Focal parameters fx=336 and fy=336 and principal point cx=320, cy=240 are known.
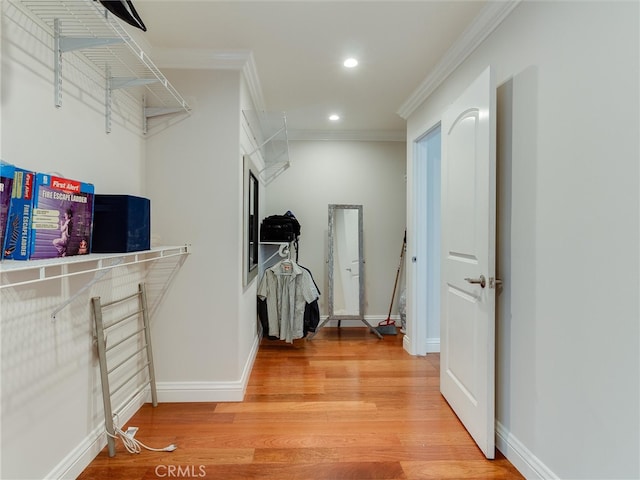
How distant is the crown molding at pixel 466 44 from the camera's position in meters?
1.74

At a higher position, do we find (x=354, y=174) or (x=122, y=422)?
(x=354, y=174)

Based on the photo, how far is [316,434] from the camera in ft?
6.33

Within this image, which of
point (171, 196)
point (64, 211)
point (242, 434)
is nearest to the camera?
point (64, 211)

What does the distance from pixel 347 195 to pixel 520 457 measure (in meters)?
3.09

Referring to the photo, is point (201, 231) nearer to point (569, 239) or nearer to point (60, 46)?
point (60, 46)

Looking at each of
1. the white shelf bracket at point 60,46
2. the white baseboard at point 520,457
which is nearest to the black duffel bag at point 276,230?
the white shelf bracket at point 60,46

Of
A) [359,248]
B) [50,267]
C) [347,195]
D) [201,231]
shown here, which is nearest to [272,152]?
[347,195]

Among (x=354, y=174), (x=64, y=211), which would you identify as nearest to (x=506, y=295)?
(x=64, y=211)

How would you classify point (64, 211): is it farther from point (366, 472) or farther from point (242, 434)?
point (366, 472)

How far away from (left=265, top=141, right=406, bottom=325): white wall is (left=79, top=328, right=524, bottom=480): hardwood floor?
59.9 inches

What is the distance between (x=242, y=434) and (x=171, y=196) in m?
1.57

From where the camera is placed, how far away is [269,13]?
184 cm

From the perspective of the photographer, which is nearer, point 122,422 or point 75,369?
point 75,369

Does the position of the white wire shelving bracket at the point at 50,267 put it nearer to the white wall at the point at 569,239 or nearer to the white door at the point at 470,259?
the white door at the point at 470,259
